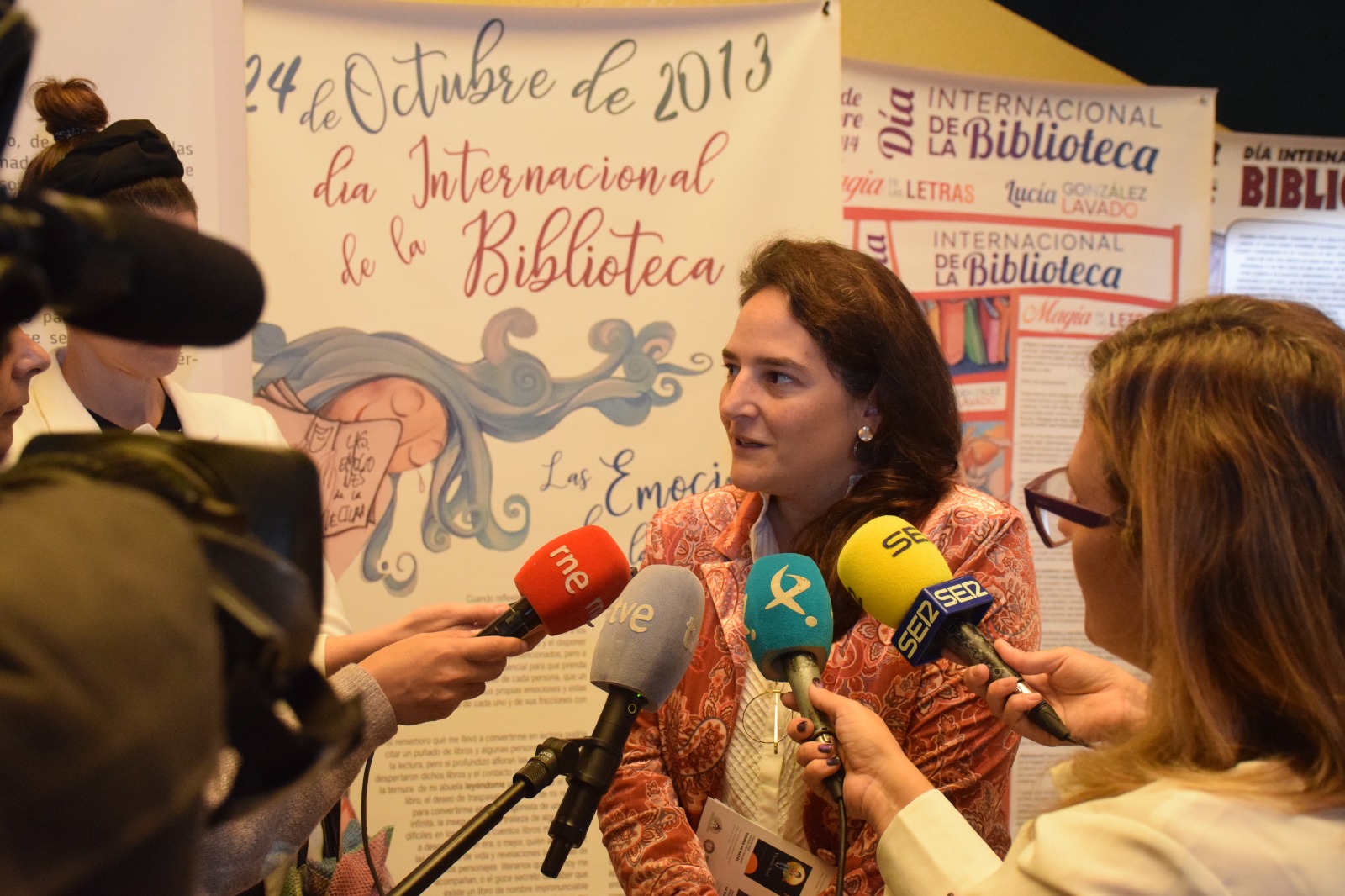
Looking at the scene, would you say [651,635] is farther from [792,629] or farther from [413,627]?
[413,627]

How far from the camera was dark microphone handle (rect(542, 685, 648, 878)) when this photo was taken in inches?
43.6

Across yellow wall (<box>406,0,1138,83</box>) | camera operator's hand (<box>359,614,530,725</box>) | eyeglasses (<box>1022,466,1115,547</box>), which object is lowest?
camera operator's hand (<box>359,614,530,725</box>)

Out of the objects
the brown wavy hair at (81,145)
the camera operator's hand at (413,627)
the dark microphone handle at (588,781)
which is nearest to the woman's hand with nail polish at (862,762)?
the dark microphone handle at (588,781)

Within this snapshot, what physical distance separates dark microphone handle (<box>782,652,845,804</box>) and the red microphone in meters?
0.29

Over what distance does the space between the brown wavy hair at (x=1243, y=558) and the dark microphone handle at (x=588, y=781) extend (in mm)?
502

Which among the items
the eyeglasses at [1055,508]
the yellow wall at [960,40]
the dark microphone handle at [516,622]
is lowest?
the dark microphone handle at [516,622]

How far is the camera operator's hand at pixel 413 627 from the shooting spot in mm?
1609

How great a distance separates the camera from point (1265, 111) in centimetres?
405

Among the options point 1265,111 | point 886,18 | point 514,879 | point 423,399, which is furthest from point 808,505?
point 1265,111

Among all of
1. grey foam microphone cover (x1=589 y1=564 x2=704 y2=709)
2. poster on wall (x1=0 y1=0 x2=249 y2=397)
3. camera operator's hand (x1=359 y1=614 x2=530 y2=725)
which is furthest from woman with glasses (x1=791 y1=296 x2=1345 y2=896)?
poster on wall (x1=0 y1=0 x2=249 y2=397)

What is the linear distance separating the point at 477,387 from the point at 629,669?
1.53 metres

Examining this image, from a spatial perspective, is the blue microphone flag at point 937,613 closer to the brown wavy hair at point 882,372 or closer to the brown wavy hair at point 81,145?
the brown wavy hair at point 882,372

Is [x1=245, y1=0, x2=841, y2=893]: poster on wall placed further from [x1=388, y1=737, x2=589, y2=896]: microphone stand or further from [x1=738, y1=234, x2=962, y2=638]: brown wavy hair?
[x1=388, y1=737, x2=589, y2=896]: microphone stand

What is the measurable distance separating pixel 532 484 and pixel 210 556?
7.44ft
